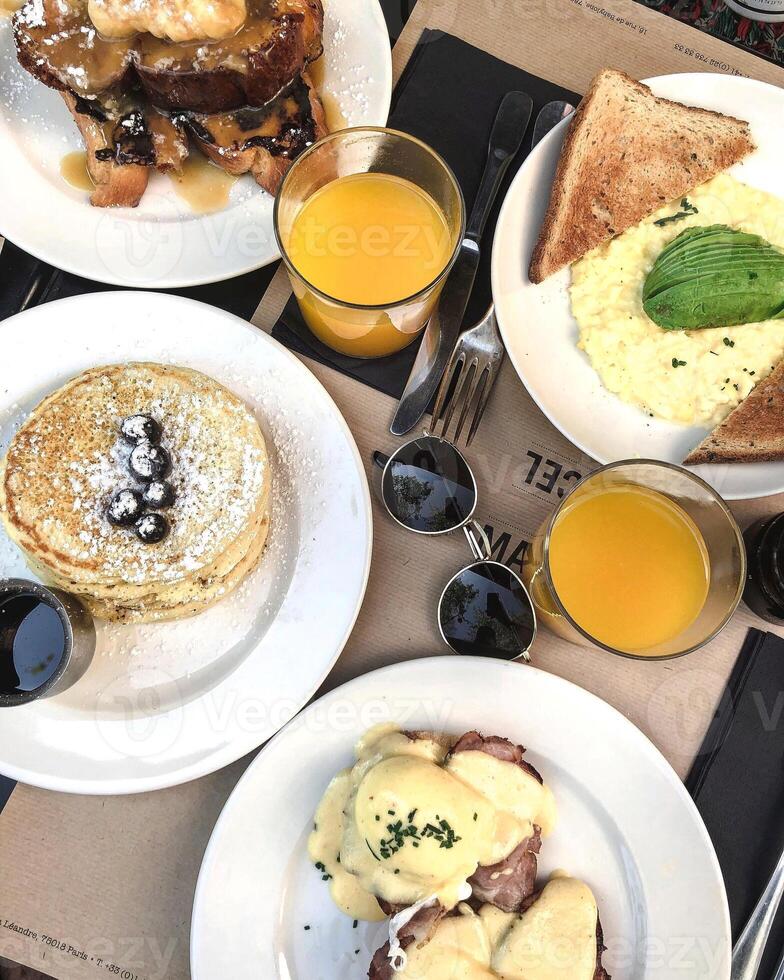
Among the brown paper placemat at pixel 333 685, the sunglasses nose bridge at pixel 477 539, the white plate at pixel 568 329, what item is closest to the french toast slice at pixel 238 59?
the brown paper placemat at pixel 333 685

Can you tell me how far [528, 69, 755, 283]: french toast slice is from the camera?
176 centimetres

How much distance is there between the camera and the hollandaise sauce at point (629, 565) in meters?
1.59

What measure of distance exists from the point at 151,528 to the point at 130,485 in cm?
14

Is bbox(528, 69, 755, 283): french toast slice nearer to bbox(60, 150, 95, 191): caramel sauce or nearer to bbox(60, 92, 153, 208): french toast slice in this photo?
bbox(60, 92, 153, 208): french toast slice

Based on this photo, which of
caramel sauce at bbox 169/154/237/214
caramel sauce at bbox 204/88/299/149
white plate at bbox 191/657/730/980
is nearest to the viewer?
white plate at bbox 191/657/730/980

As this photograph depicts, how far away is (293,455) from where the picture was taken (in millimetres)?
1765

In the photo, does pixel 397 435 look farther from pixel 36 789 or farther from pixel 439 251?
pixel 36 789

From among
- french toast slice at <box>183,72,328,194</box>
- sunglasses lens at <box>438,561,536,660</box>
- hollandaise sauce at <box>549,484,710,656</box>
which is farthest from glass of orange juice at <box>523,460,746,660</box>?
french toast slice at <box>183,72,328,194</box>

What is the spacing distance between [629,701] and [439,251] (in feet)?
3.60

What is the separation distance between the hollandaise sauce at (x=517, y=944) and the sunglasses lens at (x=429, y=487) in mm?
829

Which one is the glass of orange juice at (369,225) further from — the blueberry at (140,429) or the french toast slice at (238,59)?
the blueberry at (140,429)

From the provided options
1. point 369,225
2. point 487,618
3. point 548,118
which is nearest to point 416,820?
point 487,618

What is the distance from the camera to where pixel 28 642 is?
5.27ft

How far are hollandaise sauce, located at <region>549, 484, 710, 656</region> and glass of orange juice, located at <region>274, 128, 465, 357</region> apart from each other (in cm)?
58
